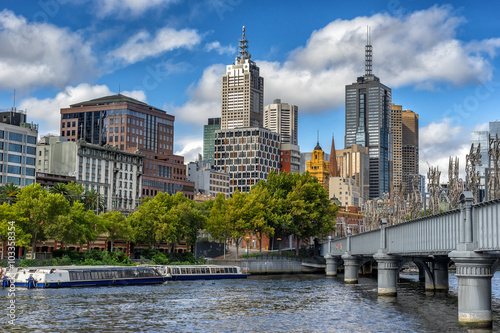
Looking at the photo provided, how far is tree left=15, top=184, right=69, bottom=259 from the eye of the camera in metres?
118

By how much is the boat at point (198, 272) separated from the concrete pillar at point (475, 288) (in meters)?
72.6

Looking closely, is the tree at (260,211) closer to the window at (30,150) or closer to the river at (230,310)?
the river at (230,310)

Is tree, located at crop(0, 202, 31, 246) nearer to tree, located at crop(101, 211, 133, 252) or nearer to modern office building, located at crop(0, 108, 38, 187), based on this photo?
tree, located at crop(101, 211, 133, 252)

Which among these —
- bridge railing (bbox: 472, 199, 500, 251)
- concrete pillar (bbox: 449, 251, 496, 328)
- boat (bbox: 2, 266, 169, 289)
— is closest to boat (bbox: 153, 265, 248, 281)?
boat (bbox: 2, 266, 169, 289)

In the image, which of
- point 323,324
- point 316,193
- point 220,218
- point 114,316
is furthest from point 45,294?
point 316,193

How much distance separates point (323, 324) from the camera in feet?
208

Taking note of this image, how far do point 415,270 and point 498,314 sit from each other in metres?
101

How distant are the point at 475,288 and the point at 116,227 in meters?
102

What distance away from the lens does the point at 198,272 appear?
12888cm

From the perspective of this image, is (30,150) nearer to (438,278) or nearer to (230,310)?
(438,278)

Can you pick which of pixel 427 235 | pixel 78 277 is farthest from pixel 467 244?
pixel 78 277

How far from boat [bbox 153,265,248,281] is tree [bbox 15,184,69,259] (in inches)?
800

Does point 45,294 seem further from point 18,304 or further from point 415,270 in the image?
point 415,270

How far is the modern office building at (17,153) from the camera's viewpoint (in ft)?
559
